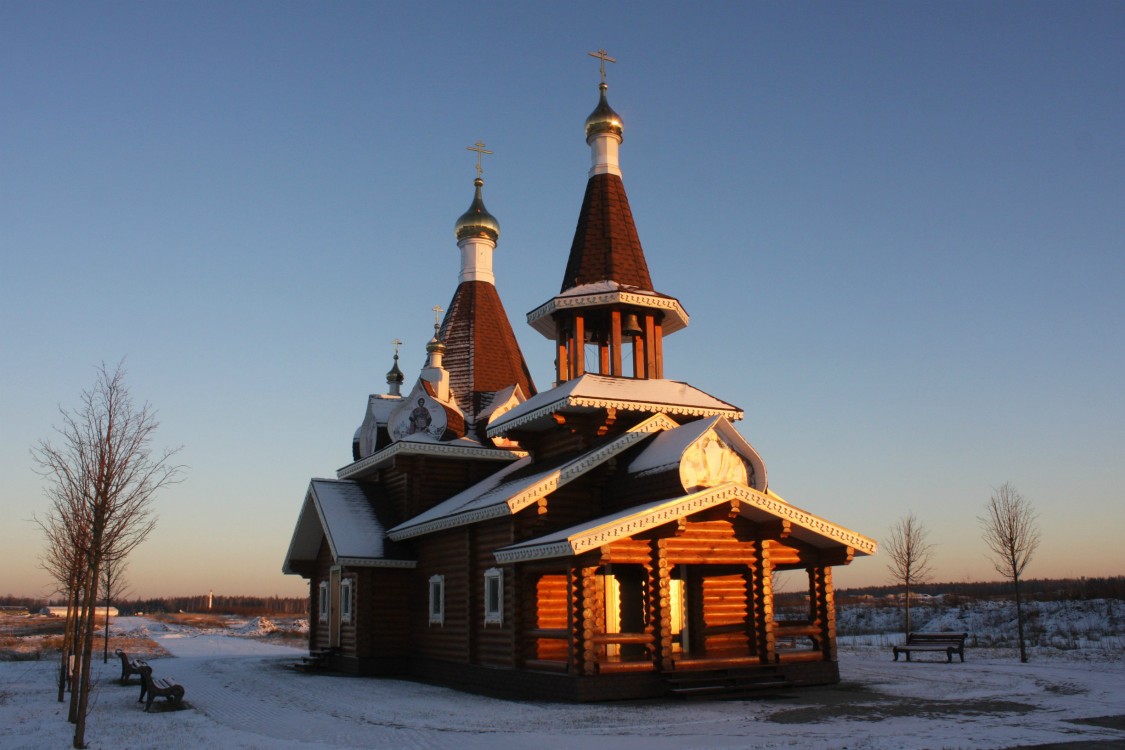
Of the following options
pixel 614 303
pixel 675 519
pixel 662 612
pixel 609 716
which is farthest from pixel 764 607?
pixel 614 303

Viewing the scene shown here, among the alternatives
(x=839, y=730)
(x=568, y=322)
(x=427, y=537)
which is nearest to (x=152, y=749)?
(x=839, y=730)

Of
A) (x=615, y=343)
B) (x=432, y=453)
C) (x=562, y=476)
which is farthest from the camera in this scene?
(x=432, y=453)

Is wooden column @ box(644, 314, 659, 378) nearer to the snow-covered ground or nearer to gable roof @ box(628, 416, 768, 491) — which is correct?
gable roof @ box(628, 416, 768, 491)

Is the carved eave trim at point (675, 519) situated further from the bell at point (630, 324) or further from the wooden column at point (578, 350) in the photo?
the bell at point (630, 324)

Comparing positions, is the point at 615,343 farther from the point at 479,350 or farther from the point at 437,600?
the point at 479,350

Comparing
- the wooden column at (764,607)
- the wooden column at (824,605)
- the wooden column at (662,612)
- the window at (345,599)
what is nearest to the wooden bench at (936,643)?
the wooden column at (824,605)

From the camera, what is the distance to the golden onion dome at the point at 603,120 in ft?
76.2

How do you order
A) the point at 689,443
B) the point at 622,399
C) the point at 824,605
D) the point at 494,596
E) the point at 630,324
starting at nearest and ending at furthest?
the point at 689,443, the point at 824,605, the point at 494,596, the point at 622,399, the point at 630,324

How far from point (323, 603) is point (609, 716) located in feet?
48.7

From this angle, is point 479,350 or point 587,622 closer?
point 587,622

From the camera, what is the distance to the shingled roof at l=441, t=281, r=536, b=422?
26.6 metres

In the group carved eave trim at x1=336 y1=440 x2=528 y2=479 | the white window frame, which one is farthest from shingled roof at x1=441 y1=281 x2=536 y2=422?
the white window frame

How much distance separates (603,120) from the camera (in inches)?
914

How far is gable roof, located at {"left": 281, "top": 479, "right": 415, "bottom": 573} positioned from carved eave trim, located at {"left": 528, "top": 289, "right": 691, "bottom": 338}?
694 cm
